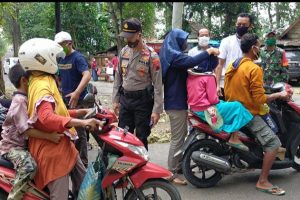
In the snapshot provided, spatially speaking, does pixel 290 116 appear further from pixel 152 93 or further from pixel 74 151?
pixel 74 151

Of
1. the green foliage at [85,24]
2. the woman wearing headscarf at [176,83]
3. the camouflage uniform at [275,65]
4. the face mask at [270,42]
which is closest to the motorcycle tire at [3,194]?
the woman wearing headscarf at [176,83]

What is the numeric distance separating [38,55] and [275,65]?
4431 millimetres

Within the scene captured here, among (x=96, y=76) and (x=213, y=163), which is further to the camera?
(x=96, y=76)

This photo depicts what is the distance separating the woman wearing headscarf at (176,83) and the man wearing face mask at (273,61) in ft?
7.10

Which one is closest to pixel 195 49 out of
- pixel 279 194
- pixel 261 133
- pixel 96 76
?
pixel 261 133

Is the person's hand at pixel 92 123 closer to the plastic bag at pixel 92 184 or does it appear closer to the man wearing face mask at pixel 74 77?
the plastic bag at pixel 92 184

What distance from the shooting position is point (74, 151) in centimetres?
341

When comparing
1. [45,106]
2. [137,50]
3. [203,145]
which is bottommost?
[203,145]

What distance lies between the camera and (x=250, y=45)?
456 cm

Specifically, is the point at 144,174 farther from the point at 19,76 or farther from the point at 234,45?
the point at 234,45

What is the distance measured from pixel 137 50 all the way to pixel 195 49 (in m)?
1.33

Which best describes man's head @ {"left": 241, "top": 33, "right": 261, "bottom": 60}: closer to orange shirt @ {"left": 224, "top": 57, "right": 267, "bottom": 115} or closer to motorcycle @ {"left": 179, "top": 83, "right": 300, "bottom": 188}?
orange shirt @ {"left": 224, "top": 57, "right": 267, "bottom": 115}

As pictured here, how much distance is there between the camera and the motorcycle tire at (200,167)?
4.73 m

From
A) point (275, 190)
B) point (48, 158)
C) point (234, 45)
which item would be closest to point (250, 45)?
point (234, 45)
